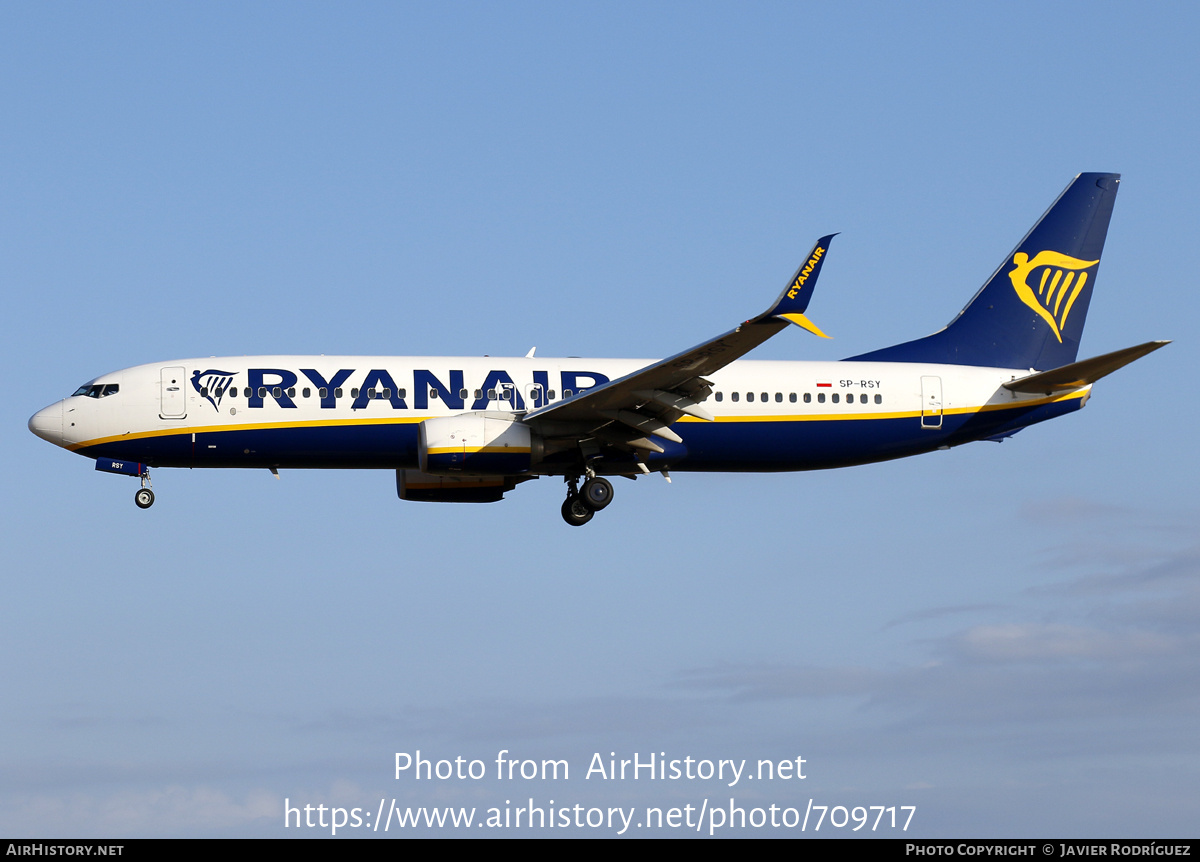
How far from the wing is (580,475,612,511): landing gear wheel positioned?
95 cm

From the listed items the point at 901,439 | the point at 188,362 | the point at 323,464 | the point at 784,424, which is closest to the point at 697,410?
the point at 784,424

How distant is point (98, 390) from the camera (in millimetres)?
36844

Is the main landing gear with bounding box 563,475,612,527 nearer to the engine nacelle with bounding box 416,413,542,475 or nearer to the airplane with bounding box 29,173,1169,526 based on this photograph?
the airplane with bounding box 29,173,1169,526

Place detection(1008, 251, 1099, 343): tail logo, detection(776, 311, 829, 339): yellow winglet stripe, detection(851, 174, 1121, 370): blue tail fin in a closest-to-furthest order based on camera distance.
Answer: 1. detection(776, 311, 829, 339): yellow winglet stripe
2. detection(851, 174, 1121, 370): blue tail fin
3. detection(1008, 251, 1099, 343): tail logo

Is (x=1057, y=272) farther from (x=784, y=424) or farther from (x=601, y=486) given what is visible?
(x=601, y=486)

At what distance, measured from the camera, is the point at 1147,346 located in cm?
3516

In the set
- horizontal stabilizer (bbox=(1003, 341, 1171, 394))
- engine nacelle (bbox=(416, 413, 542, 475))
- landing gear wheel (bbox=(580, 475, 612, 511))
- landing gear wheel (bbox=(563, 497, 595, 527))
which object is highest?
horizontal stabilizer (bbox=(1003, 341, 1171, 394))

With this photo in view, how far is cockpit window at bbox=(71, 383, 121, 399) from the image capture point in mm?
36688

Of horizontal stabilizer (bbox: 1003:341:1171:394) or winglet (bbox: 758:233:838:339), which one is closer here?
winglet (bbox: 758:233:838:339)

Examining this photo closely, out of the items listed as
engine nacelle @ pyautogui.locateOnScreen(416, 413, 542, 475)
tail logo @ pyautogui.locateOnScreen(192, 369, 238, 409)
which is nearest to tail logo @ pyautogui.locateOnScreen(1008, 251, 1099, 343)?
engine nacelle @ pyautogui.locateOnScreen(416, 413, 542, 475)

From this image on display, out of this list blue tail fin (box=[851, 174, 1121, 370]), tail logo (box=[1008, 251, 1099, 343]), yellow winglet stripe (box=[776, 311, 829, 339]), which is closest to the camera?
yellow winglet stripe (box=[776, 311, 829, 339])

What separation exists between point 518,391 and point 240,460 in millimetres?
6931

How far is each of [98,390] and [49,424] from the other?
4.67ft

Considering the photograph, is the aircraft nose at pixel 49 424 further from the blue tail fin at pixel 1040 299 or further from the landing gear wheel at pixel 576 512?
the blue tail fin at pixel 1040 299
